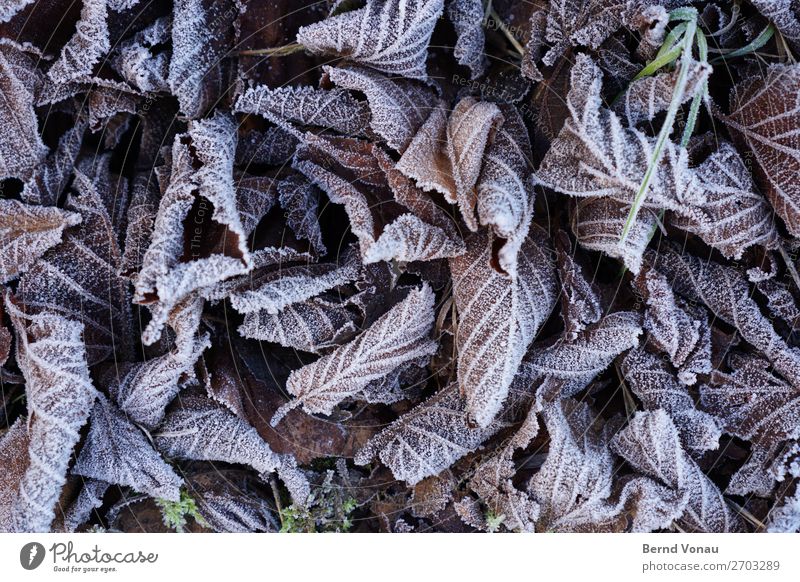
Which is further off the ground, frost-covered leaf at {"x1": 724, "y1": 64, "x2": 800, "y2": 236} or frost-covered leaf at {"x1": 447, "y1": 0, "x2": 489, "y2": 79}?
frost-covered leaf at {"x1": 447, "y1": 0, "x2": 489, "y2": 79}

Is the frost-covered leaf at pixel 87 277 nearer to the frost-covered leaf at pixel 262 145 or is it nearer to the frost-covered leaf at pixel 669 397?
the frost-covered leaf at pixel 262 145

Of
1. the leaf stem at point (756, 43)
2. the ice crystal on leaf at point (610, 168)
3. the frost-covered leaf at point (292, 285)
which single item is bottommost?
the frost-covered leaf at point (292, 285)

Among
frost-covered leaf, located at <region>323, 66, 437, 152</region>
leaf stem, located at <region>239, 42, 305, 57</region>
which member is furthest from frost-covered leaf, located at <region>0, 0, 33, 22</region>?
frost-covered leaf, located at <region>323, 66, 437, 152</region>

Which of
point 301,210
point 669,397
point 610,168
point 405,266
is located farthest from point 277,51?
point 669,397

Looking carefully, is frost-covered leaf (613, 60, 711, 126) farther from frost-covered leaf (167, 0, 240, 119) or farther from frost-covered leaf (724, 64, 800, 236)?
frost-covered leaf (167, 0, 240, 119)

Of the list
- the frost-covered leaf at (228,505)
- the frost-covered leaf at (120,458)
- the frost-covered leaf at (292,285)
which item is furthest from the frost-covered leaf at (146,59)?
the frost-covered leaf at (228,505)

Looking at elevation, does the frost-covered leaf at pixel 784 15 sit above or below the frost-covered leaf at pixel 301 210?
above
